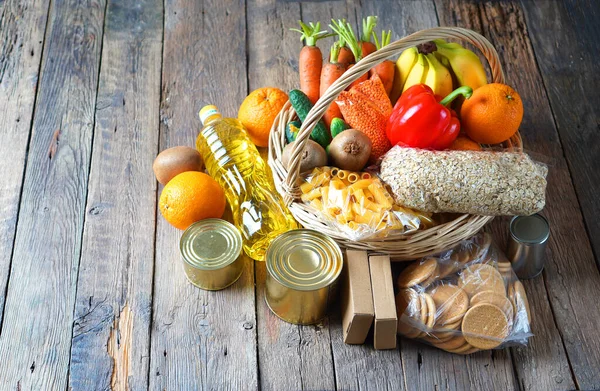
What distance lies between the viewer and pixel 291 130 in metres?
1.45

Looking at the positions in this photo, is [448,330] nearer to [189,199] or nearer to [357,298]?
[357,298]

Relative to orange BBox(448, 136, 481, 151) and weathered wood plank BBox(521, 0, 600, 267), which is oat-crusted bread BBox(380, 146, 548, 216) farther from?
weathered wood plank BBox(521, 0, 600, 267)

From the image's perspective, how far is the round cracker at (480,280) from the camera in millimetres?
1313

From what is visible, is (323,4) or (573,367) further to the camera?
(323,4)

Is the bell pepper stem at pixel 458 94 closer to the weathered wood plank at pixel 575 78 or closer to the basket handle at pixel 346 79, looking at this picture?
the basket handle at pixel 346 79

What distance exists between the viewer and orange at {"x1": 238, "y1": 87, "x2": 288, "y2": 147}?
Answer: 1.55 meters

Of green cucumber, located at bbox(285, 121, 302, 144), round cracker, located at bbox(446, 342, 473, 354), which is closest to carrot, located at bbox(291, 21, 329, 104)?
green cucumber, located at bbox(285, 121, 302, 144)

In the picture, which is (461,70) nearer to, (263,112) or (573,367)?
(263,112)

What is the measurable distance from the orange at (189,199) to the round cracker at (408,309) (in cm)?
43

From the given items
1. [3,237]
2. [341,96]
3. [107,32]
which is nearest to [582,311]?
[341,96]

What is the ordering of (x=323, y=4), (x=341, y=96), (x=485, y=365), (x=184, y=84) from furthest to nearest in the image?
(x=323, y=4) < (x=184, y=84) < (x=341, y=96) < (x=485, y=365)

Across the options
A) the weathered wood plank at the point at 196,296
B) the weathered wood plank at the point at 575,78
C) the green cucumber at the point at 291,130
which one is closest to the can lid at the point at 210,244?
the weathered wood plank at the point at 196,296

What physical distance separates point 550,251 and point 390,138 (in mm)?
453

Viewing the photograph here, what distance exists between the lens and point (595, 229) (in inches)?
61.3
